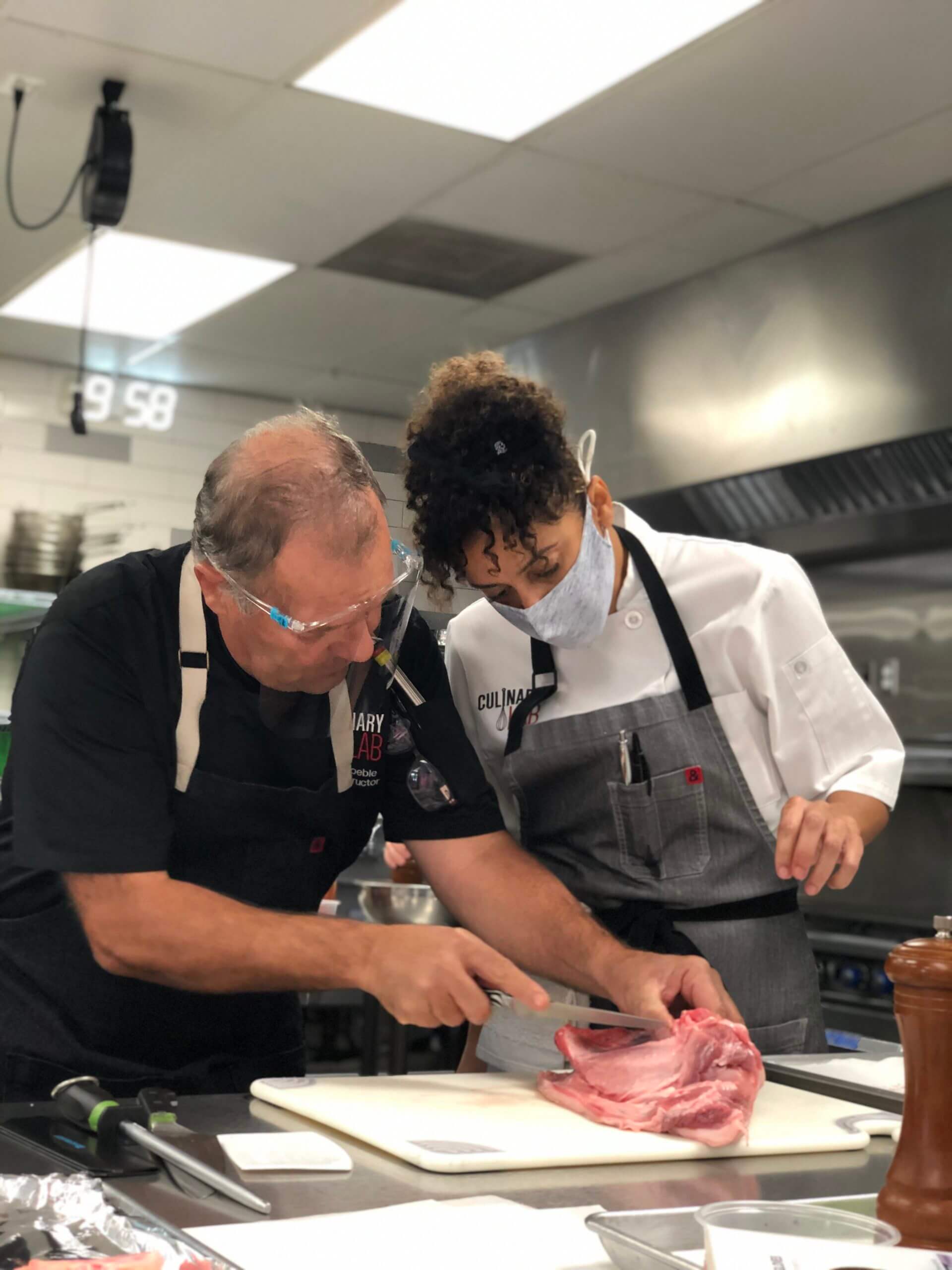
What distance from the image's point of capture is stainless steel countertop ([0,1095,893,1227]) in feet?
3.76

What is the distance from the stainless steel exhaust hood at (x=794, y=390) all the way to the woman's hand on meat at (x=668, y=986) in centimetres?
267

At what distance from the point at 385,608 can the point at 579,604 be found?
1.28ft

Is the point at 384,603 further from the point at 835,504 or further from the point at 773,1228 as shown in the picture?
the point at 835,504

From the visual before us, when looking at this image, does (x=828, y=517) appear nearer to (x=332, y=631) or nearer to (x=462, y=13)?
(x=462, y=13)

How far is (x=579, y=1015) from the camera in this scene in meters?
1.66

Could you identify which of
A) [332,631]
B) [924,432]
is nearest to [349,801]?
[332,631]

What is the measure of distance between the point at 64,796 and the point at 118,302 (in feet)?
14.8

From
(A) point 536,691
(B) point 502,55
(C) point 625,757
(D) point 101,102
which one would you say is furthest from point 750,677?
(D) point 101,102

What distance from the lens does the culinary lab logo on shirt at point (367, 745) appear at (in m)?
1.82

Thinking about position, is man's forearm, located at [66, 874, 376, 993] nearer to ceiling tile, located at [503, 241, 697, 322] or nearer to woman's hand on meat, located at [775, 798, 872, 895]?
woman's hand on meat, located at [775, 798, 872, 895]

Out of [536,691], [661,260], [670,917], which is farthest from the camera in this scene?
[661,260]

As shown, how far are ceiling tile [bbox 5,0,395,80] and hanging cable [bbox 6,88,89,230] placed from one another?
449 mm

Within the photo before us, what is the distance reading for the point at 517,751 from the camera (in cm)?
210

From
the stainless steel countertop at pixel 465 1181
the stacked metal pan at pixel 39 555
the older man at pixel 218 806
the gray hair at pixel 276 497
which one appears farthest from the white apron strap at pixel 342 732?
the stacked metal pan at pixel 39 555
